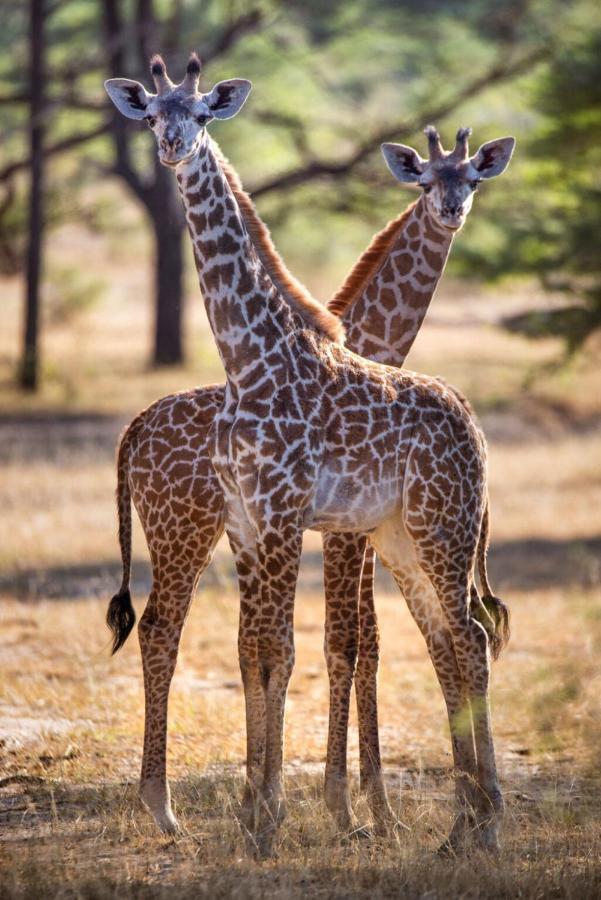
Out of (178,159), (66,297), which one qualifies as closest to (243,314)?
(178,159)

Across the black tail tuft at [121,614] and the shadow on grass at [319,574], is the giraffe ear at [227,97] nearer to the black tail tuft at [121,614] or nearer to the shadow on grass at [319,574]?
the black tail tuft at [121,614]

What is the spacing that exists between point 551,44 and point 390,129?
174 inches

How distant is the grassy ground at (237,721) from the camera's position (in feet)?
17.5

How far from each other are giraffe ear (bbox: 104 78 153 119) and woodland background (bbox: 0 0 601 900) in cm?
295

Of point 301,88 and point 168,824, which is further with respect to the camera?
point 301,88

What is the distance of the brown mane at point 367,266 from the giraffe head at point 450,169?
0.34 m

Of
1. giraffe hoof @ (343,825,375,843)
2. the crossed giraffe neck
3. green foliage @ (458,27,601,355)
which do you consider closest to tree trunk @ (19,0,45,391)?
green foliage @ (458,27,601,355)

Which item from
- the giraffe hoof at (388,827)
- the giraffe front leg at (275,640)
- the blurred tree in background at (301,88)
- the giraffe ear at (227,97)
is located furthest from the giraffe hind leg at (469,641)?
the blurred tree in background at (301,88)

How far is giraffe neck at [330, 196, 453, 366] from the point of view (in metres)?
6.80

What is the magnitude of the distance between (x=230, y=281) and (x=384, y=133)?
15174 mm

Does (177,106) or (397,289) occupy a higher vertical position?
(177,106)

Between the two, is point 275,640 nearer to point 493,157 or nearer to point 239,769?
point 239,769

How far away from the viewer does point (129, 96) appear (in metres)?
5.75

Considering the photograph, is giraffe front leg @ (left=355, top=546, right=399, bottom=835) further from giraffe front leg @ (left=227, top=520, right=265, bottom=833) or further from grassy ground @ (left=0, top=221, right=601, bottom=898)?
giraffe front leg @ (left=227, top=520, right=265, bottom=833)
